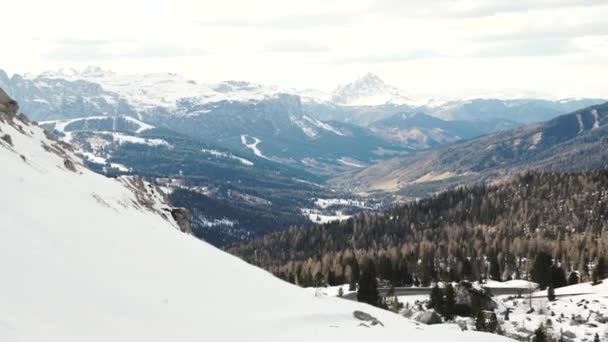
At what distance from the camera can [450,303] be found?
373ft

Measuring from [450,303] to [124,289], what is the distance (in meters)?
88.8

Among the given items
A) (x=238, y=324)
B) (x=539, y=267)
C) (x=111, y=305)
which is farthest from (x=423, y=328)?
(x=539, y=267)

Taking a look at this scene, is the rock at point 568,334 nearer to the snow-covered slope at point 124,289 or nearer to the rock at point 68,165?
the snow-covered slope at point 124,289

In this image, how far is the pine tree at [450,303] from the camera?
367 ft

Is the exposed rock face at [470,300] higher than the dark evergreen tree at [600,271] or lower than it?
higher

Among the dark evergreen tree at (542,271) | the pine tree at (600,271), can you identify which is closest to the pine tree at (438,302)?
the dark evergreen tree at (542,271)

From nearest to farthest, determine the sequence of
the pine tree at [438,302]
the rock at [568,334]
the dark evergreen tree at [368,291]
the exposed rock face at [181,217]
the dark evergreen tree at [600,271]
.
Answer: the rock at [568,334] < the pine tree at [438,302] < the exposed rock face at [181,217] < the dark evergreen tree at [368,291] < the dark evergreen tree at [600,271]

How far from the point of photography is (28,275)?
97.4 ft

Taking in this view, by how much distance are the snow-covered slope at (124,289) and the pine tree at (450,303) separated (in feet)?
211

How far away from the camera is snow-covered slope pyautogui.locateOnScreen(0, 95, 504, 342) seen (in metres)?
28.2

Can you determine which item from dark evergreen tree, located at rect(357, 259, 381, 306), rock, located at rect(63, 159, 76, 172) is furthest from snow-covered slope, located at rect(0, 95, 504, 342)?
dark evergreen tree, located at rect(357, 259, 381, 306)

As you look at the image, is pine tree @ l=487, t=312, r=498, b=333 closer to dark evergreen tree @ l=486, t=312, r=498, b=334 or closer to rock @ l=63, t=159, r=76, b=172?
dark evergreen tree @ l=486, t=312, r=498, b=334

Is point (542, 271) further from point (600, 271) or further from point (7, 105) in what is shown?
point (7, 105)

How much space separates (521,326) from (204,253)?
236 ft
